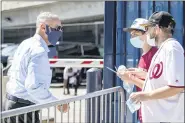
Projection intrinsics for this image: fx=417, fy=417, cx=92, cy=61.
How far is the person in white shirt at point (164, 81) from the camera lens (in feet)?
9.43

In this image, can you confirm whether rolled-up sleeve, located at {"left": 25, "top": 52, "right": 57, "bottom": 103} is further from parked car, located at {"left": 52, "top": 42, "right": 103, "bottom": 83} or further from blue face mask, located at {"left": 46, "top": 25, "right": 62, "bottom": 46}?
parked car, located at {"left": 52, "top": 42, "right": 103, "bottom": 83}

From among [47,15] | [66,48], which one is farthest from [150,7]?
[66,48]

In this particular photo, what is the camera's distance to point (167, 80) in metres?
2.91

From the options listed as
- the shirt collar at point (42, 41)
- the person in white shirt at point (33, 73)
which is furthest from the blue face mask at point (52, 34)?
the shirt collar at point (42, 41)

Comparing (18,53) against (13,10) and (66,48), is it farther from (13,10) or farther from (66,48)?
(13,10)

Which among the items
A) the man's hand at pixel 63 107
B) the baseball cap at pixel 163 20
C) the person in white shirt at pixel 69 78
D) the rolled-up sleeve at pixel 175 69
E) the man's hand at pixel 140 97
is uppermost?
the baseball cap at pixel 163 20

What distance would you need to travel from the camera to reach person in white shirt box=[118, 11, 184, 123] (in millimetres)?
2875

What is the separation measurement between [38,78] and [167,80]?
133cm

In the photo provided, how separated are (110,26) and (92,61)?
4.07ft

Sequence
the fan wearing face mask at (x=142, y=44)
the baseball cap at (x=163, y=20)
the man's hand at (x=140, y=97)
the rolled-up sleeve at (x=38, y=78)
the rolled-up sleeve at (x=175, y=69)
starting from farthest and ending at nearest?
the fan wearing face mask at (x=142, y=44), the rolled-up sleeve at (x=38, y=78), the baseball cap at (x=163, y=20), the man's hand at (x=140, y=97), the rolled-up sleeve at (x=175, y=69)

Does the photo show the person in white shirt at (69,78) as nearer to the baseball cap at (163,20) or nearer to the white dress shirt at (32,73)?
the white dress shirt at (32,73)

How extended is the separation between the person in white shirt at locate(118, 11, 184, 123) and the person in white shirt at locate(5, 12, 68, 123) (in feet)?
2.93

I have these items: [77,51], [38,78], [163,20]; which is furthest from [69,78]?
[163,20]

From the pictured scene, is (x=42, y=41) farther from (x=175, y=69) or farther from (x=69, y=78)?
(x=69, y=78)
